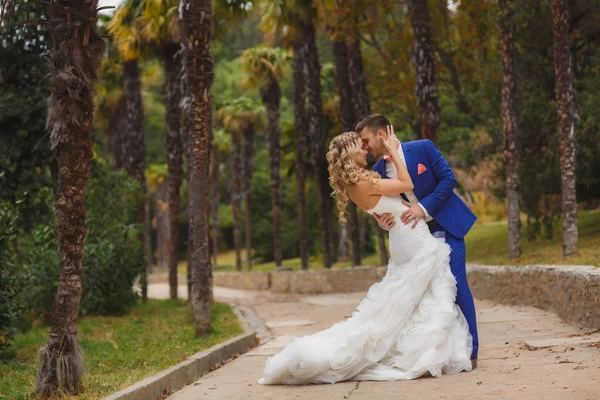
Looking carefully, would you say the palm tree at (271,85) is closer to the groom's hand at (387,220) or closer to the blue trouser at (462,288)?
the groom's hand at (387,220)

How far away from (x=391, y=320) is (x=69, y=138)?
3400 mm

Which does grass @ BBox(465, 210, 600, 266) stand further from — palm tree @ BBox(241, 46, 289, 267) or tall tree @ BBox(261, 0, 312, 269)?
palm tree @ BBox(241, 46, 289, 267)

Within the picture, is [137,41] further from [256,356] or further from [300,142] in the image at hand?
[256,356]

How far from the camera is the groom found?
7.78 metres

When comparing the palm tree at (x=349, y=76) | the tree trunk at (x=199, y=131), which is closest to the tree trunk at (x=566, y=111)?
the tree trunk at (x=199, y=131)

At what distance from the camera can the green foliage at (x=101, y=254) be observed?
18328 millimetres

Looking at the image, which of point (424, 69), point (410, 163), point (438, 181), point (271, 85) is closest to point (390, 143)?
point (410, 163)

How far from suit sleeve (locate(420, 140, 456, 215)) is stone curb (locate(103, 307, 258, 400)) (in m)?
2.99

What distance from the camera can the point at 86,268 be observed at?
61.4ft

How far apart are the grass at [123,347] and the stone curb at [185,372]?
23 centimetres

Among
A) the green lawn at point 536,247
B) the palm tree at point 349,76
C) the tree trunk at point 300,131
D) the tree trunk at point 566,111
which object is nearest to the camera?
the green lawn at point 536,247

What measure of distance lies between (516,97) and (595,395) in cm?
1671

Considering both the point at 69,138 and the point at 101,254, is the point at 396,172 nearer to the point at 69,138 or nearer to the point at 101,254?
the point at 69,138

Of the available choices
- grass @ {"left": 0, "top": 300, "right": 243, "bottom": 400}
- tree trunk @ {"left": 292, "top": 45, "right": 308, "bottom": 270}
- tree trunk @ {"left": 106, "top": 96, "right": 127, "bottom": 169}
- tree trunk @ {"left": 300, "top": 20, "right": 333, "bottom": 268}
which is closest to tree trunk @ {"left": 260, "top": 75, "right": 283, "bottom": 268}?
tree trunk @ {"left": 292, "top": 45, "right": 308, "bottom": 270}
